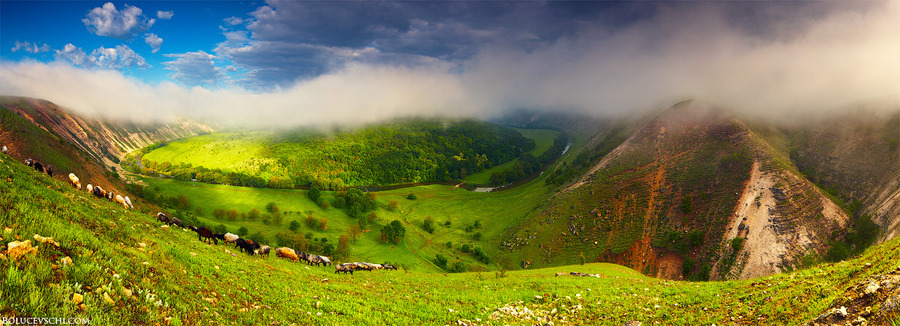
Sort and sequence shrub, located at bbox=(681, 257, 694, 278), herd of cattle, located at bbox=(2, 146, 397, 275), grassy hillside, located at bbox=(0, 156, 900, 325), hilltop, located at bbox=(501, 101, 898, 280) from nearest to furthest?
grassy hillside, located at bbox=(0, 156, 900, 325) → herd of cattle, located at bbox=(2, 146, 397, 275) → hilltop, located at bbox=(501, 101, 898, 280) → shrub, located at bbox=(681, 257, 694, 278)

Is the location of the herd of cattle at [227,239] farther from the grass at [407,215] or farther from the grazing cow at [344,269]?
the grass at [407,215]

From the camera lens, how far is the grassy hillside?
6691mm

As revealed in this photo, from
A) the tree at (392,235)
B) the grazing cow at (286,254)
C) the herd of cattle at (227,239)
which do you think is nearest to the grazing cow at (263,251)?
the herd of cattle at (227,239)

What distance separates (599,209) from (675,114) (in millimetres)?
67102

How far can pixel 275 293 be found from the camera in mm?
13297

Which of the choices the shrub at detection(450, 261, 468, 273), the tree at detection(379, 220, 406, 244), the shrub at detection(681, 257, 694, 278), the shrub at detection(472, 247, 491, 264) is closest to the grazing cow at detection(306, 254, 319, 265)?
the shrub at detection(450, 261, 468, 273)

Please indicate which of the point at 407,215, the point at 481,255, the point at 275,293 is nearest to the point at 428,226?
the point at 407,215

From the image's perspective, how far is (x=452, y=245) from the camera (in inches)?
3482

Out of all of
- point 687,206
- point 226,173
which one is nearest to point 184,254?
point 687,206

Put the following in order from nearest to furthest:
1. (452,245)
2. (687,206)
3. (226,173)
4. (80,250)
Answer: (80,250), (687,206), (452,245), (226,173)

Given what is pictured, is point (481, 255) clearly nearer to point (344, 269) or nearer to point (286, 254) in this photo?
point (344, 269)

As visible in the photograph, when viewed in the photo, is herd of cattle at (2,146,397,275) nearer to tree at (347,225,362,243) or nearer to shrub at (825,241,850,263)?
tree at (347,225,362,243)

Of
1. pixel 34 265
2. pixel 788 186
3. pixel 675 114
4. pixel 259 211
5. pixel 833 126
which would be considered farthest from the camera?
pixel 675 114

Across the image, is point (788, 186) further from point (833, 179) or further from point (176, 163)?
point (176, 163)
